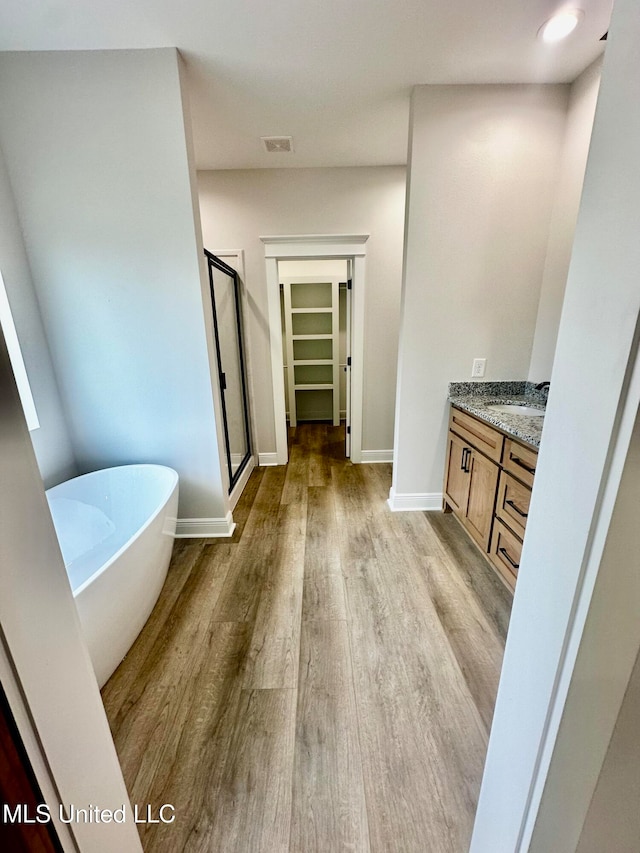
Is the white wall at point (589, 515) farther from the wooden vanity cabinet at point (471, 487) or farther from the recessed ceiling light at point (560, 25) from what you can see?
the recessed ceiling light at point (560, 25)

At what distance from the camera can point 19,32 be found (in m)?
1.48

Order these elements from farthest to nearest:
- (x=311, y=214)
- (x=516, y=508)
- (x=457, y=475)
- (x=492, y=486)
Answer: (x=311, y=214), (x=457, y=475), (x=492, y=486), (x=516, y=508)

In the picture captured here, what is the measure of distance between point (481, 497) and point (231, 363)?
2.26 meters

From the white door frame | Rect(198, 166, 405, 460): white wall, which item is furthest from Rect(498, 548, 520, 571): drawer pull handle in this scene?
Rect(198, 166, 405, 460): white wall

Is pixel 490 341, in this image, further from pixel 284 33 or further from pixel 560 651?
pixel 560 651

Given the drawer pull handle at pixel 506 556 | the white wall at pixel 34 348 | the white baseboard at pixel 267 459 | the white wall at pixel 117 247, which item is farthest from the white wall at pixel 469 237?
the white wall at pixel 34 348

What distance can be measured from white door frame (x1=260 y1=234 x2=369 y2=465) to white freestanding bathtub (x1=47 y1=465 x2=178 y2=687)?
162 cm

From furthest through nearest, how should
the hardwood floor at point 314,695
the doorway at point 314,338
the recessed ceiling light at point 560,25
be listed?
1. the doorway at point 314,338
2. the recessed ceiling light at point 560,25
3. the hardwood floor at point 314,695

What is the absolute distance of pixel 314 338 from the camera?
4637 mm

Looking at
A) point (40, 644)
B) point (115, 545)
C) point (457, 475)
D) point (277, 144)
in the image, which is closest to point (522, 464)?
point (457, 475)

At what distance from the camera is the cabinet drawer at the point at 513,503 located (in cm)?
153

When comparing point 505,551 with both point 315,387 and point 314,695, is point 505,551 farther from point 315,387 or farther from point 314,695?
point 315,387

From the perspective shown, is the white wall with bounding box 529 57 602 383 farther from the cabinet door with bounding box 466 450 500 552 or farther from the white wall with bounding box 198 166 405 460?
the white wall with bounding box 198 166 405 460

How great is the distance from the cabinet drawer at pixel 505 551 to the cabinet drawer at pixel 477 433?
38 centimetres
